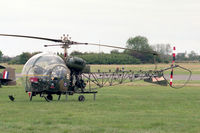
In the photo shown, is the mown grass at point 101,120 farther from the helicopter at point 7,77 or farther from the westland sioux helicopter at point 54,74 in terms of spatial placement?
the helicopter at point 7,77

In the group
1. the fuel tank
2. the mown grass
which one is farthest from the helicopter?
the mown grass

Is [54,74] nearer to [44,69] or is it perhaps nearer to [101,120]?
[44,69]

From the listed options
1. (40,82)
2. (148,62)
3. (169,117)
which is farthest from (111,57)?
(169,117)

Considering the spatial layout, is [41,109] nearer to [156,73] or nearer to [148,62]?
[156,73]

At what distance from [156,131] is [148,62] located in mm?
20201

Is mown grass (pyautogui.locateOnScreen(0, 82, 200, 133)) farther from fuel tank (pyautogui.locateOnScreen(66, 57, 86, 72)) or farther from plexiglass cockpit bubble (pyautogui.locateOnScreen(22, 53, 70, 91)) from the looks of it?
fuel tank (pyautogui.locateOnScreen(66, 57, 86, 72))

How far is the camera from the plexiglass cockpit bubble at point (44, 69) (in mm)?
19297

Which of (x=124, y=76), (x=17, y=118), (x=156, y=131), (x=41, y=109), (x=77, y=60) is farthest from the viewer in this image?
(x=124, y=76)

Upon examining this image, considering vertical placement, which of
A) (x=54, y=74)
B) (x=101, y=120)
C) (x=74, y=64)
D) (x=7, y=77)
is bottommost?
(x=101, y=120)

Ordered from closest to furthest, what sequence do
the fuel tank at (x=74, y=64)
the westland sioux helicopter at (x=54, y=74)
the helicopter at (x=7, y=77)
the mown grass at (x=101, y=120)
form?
the mown grass at (x=101, y=120), the westland sioux helicopter at (x=54, y=74), the fuel tank at (x=74, y=64), the helicopter at (x=7, y=77)

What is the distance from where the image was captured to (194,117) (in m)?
13.8

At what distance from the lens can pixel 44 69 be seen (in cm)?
1930

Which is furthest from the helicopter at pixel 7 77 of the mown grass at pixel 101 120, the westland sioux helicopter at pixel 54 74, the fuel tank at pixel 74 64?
the mown grass at pixel 101 120

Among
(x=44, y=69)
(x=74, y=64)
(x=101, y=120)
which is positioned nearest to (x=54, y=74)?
(x=44, y=69)
